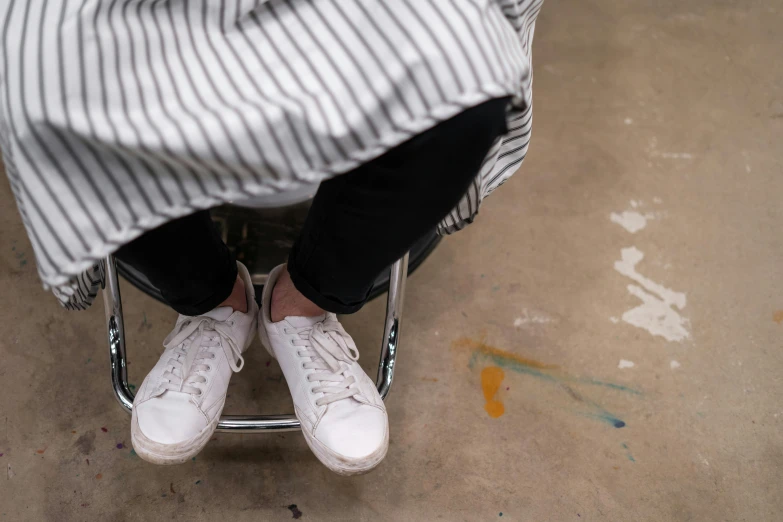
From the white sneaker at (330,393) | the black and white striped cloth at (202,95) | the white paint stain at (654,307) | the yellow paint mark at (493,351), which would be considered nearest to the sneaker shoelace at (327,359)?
the white sneaker at (330,393)

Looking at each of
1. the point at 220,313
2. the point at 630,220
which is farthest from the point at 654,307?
the point at 220,313

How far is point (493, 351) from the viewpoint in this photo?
0.93m

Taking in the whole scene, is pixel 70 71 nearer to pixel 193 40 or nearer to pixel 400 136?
pixel 193 40

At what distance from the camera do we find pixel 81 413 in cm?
82

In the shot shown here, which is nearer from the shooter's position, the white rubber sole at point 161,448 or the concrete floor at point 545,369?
Result: the white rubber sole at point 161,448

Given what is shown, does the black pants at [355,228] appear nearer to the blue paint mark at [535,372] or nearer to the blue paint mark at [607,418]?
the blue paint mark at [535,372]

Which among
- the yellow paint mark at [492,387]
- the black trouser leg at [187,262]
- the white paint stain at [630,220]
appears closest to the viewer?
the black trouser leg at [187,262]

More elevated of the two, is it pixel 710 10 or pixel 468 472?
pixel 710 10

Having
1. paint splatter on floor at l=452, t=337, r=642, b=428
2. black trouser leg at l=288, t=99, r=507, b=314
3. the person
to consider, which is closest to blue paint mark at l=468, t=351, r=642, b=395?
paint splatter on floor at l=452, t=337, r=642, b=428

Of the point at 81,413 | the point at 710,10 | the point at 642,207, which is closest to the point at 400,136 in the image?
the point at 81,413

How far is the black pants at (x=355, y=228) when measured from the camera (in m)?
0.46

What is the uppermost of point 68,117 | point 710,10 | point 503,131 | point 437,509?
point 68,117

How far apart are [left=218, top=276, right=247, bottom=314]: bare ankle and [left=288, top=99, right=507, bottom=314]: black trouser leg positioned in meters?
0.16

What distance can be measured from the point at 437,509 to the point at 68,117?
26.3 inches
